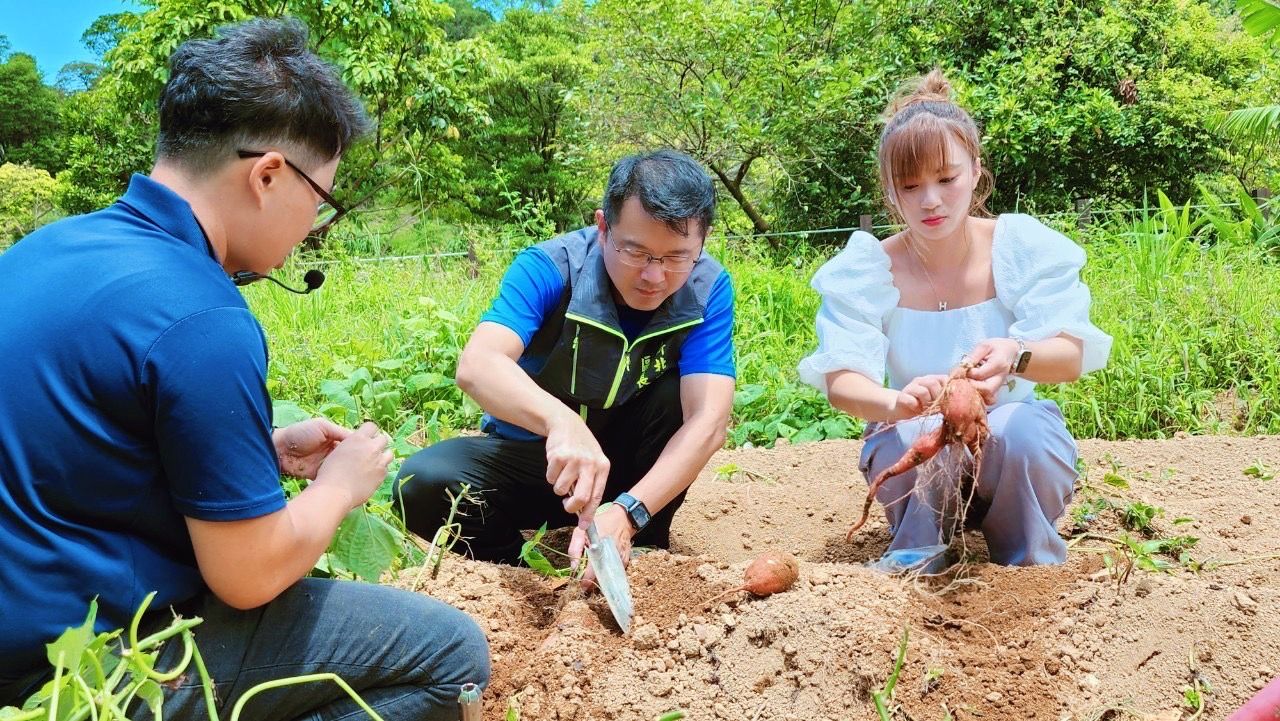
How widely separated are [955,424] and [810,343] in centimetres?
287

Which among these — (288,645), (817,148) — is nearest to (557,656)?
(288,645)

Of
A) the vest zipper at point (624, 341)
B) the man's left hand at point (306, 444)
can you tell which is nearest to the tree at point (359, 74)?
the vest zipper at point (624, 341)

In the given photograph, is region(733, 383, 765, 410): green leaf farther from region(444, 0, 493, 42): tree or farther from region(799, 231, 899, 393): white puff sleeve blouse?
region(444, 0, 493, 42): tree

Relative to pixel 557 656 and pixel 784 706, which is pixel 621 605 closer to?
pixel 557 656

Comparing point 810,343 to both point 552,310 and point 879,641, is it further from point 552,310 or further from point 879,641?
point 879,641

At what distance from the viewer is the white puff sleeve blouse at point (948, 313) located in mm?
2156

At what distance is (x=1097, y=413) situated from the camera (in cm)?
365

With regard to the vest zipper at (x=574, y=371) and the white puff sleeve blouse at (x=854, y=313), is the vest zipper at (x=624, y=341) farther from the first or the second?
the white puff sleeve blouse at (x=854, y=313)

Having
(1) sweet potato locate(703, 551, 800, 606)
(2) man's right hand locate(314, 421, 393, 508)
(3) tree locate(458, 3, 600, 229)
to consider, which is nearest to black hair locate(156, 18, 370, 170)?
(2) man's right hand locate(314, 421, 393, 508)

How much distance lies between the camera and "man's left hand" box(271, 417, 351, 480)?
1.67 m

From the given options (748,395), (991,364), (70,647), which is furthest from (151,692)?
(748,395)

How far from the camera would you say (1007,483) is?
2.11 meters

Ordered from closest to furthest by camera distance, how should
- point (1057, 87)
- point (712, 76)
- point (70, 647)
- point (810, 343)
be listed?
point (70, 647), point (810, 343), point (1057, 87), point (712, 76)

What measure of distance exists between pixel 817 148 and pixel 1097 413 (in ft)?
21.5
